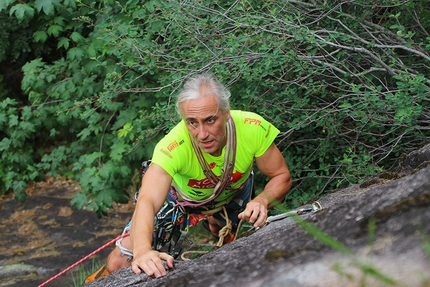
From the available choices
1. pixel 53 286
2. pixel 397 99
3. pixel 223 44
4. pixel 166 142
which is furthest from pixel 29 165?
pixel 397 99

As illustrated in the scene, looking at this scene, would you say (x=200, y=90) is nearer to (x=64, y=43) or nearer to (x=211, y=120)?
(x=211, y=120)

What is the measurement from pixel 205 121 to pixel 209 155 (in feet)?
0.80

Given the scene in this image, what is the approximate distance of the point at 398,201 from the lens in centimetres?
185

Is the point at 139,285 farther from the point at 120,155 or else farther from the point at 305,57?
the point at 120,155

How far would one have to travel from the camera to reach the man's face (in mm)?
3518

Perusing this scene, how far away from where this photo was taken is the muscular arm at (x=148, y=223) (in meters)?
2.75

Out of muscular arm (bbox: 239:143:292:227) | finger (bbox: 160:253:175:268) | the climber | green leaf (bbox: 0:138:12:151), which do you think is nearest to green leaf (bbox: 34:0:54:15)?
green leaf (bbox: 0:138:12:151)

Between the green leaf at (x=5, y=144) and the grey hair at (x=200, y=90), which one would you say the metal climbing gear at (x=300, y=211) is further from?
the green leaf at (x=5, y=144)

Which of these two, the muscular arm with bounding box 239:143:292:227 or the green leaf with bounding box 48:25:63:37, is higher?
the green leaf with bounding box 48:25:63:37

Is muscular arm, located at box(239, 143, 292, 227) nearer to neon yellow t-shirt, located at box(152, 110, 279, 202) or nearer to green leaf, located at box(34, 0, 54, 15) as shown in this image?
neon yellow t-shirt, located at box(152, 110, 279, 202)

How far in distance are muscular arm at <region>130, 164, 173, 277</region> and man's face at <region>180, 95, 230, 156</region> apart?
0.27m

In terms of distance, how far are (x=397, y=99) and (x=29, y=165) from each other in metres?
4.05

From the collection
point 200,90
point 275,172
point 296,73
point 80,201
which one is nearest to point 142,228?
point 200,90

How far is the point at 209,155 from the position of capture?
370 centimetres
